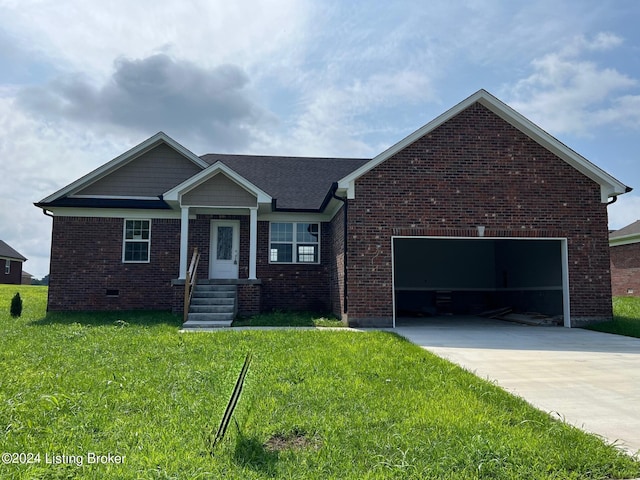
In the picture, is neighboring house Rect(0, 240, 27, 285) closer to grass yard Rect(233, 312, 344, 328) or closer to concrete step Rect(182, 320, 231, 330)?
concrete step Rect(182, 320, 231, 330)

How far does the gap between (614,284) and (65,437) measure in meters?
27.6

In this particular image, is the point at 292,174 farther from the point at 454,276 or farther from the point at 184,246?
the point at 454,276

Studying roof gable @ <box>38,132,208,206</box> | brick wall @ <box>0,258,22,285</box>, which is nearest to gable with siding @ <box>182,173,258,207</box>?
roof gable @ <box>38,132,208,206</box>

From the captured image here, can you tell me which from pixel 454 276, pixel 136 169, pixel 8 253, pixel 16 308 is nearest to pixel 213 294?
pixel 136 169

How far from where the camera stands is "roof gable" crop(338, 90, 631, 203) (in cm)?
1191

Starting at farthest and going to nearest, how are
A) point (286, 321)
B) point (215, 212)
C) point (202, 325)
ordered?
point (215, 212) → point (286, 321) → point (202, 325)

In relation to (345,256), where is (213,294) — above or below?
below

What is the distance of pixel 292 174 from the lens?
1764 centimetres

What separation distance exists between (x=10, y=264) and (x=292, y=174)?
38334mm

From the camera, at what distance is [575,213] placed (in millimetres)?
12289

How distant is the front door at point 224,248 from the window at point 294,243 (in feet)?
3.92

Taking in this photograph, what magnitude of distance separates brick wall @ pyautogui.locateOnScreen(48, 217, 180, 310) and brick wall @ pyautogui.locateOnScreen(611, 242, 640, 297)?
73.1ft

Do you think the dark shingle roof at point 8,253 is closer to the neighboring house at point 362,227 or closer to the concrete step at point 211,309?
the neighboring house at point 362,227

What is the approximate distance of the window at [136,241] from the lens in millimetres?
14914
